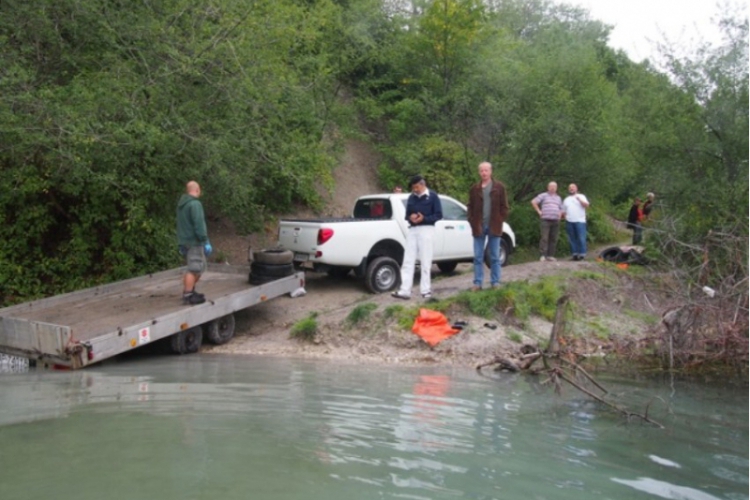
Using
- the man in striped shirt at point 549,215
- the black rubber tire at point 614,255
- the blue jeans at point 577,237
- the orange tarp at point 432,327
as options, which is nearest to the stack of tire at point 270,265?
the orange tarp at point 432,327

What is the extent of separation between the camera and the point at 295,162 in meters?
14.7

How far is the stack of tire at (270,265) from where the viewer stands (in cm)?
1241

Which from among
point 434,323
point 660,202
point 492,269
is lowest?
point 434,323

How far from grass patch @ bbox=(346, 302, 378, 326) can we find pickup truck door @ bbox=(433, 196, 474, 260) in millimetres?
3374

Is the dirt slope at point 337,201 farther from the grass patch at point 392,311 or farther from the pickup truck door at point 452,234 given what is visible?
the grass patch at point 392,311

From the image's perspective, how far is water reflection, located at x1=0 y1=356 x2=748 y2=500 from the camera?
5289 millimetres

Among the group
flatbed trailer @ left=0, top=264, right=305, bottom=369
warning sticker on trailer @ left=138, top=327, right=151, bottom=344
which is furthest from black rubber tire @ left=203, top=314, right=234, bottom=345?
warning sticker on trailer @ left=138, top=327, right=151, bottom=344

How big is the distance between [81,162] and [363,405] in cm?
651

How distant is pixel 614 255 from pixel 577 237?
1.06 meters

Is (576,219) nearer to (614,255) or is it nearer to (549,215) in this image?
Answer: (549,215)

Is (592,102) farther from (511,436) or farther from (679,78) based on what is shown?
(511,436)

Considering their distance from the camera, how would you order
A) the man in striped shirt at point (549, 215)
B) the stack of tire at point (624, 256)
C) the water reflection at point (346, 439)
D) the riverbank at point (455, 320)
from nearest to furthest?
the water reflection at point (346, 439) < the riverbank at point (455, 320) < the stack of tire at point (624, 256) < the man in striped shirt at point (549, 215)

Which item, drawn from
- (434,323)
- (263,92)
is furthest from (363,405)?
(263,92)

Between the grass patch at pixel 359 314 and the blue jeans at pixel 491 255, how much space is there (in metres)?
1.68
